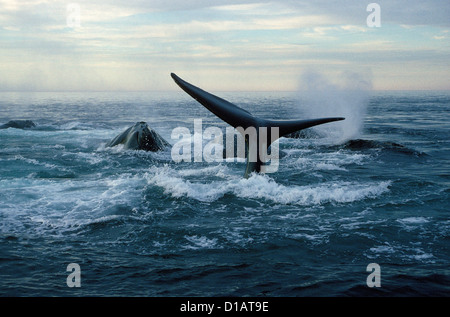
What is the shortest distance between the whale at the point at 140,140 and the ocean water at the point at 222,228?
201cm

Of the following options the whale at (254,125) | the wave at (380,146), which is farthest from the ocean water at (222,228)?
the wave at (380,146)

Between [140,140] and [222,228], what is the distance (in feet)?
37.9

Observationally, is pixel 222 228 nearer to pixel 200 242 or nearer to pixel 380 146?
pixel 200 242

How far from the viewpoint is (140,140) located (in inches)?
806

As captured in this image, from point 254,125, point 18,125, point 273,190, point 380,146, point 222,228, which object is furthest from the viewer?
point 18,125

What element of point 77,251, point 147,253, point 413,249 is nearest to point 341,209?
point 413,249

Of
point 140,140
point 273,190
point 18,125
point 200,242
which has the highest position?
point 18,125

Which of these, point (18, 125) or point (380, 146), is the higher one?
point (18, 125)

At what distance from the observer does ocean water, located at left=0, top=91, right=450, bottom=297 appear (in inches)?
279

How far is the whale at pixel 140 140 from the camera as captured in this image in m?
20.3

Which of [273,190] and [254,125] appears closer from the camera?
[254,125]

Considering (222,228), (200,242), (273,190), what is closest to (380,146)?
(273,190)
